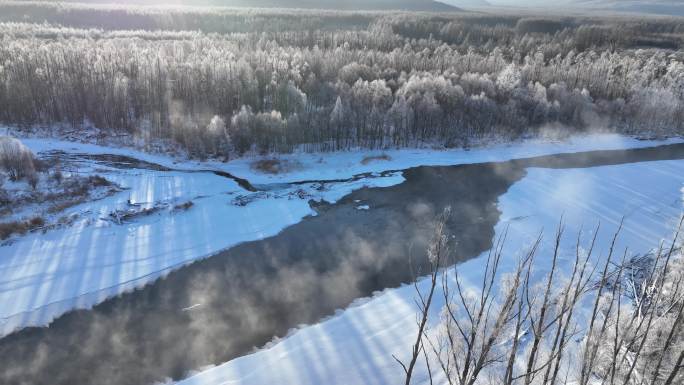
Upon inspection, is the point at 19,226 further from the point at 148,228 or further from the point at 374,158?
the point at 374,158

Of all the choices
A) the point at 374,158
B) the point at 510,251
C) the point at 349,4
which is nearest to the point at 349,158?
the point at 374,158

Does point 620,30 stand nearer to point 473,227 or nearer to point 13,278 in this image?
point 473,227

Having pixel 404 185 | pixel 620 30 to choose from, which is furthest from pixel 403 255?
pixel 620 30

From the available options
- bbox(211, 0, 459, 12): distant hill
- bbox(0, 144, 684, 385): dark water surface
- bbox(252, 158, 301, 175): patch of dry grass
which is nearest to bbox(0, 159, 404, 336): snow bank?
bbox(0, 144, 684, 385): dark water surface

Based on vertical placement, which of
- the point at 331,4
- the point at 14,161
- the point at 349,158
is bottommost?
the point at 349,158

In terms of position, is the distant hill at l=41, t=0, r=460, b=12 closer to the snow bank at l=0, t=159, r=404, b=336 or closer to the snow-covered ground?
the snow bank at l=0, t=159, r=404, b=336

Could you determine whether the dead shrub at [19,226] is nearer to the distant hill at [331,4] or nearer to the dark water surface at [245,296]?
the dark water surface at [245,296]

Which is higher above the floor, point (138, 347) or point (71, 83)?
point (71, 83)
